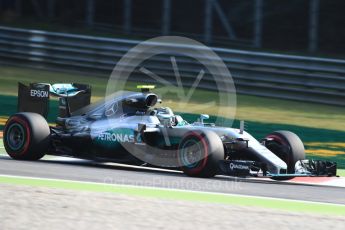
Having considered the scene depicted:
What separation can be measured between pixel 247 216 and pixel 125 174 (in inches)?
132

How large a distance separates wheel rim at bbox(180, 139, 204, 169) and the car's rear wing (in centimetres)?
222

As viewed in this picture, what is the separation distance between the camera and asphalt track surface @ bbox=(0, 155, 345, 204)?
1067 cm

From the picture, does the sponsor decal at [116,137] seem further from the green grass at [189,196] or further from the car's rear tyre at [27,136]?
the green grass at [189,196]

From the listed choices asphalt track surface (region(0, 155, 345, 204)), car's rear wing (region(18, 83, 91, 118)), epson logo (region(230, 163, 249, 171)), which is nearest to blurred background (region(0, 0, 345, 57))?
car's rear wing (region(18, 83, 91, 118))

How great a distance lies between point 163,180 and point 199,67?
11777 millimetres

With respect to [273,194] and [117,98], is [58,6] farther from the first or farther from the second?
[273,194]

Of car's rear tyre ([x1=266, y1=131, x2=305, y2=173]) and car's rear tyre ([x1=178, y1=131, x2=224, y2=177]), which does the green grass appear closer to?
car's rear tyre ([x1=178, y1=131, x2=224, y2=177])

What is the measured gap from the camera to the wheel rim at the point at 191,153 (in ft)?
37.4

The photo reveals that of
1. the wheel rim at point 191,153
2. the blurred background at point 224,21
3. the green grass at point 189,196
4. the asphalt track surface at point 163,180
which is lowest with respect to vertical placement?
the green grass at point 189,196

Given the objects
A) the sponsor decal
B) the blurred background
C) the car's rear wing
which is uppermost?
the blurred background

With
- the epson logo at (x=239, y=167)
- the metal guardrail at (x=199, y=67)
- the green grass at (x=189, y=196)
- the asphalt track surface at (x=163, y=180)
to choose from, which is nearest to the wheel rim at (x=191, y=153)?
the asphalt track surface at (x=163, y=180)

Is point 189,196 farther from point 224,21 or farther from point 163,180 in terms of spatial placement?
point 224,21

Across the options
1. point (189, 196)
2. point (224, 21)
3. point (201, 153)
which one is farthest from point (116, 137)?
point (224, 21)

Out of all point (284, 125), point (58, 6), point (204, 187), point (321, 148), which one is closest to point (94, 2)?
point (58, 6)
